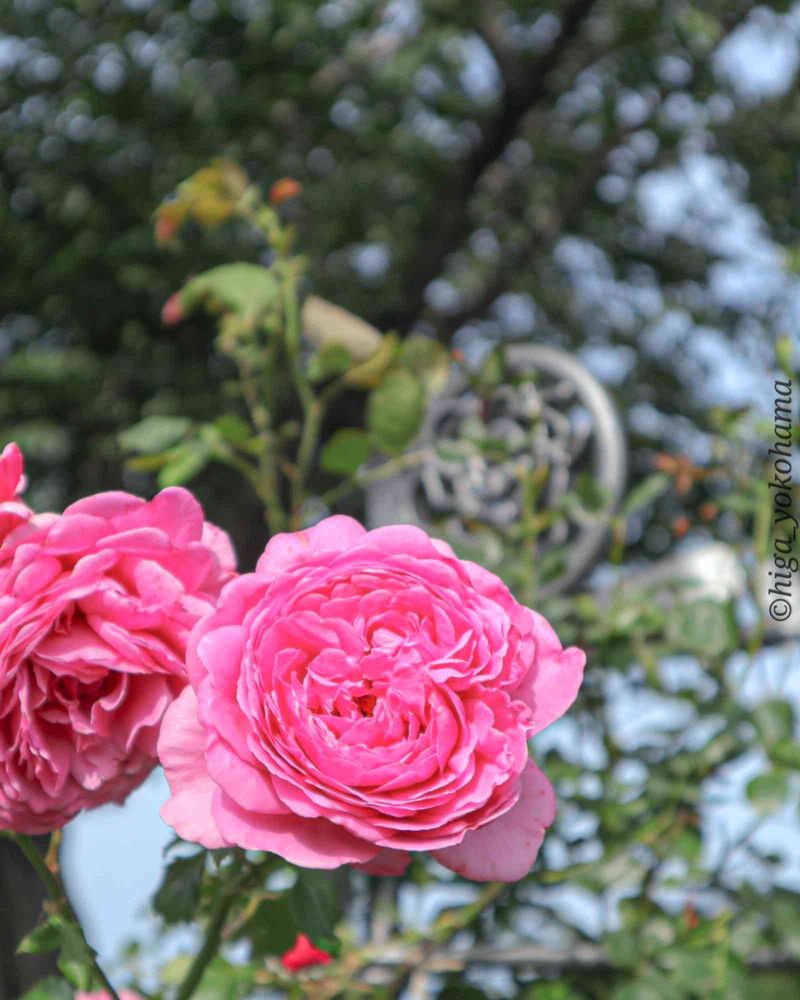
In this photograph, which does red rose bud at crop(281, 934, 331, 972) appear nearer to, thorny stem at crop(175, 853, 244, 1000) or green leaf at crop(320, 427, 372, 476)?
thorny stem at crop(175, 853, 244, 1000)

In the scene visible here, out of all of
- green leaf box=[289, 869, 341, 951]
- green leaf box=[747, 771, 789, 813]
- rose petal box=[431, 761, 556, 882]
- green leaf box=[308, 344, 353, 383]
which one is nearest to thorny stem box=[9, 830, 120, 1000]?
green leaf box=[289, 869, 341, 951]

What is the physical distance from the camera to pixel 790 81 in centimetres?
517

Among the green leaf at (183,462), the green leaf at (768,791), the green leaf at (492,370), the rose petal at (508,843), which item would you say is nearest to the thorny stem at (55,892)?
the rose petal at (508,843)

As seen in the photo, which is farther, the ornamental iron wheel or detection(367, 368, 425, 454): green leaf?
the ornamental iron wheel

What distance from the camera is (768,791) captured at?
1.28 metres

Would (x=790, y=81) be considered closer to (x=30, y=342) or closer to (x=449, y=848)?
(x=30, y=342)

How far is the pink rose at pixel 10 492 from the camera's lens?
24.8 inches

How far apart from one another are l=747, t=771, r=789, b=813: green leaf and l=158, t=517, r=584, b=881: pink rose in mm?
764

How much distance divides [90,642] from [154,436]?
695 millimetres

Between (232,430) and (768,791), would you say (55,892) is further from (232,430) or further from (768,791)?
(768,791)

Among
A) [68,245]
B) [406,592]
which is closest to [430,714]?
[406,592]

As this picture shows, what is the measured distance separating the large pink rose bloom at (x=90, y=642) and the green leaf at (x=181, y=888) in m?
0.13

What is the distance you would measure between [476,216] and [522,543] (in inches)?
155

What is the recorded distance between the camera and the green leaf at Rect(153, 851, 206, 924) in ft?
2.48
